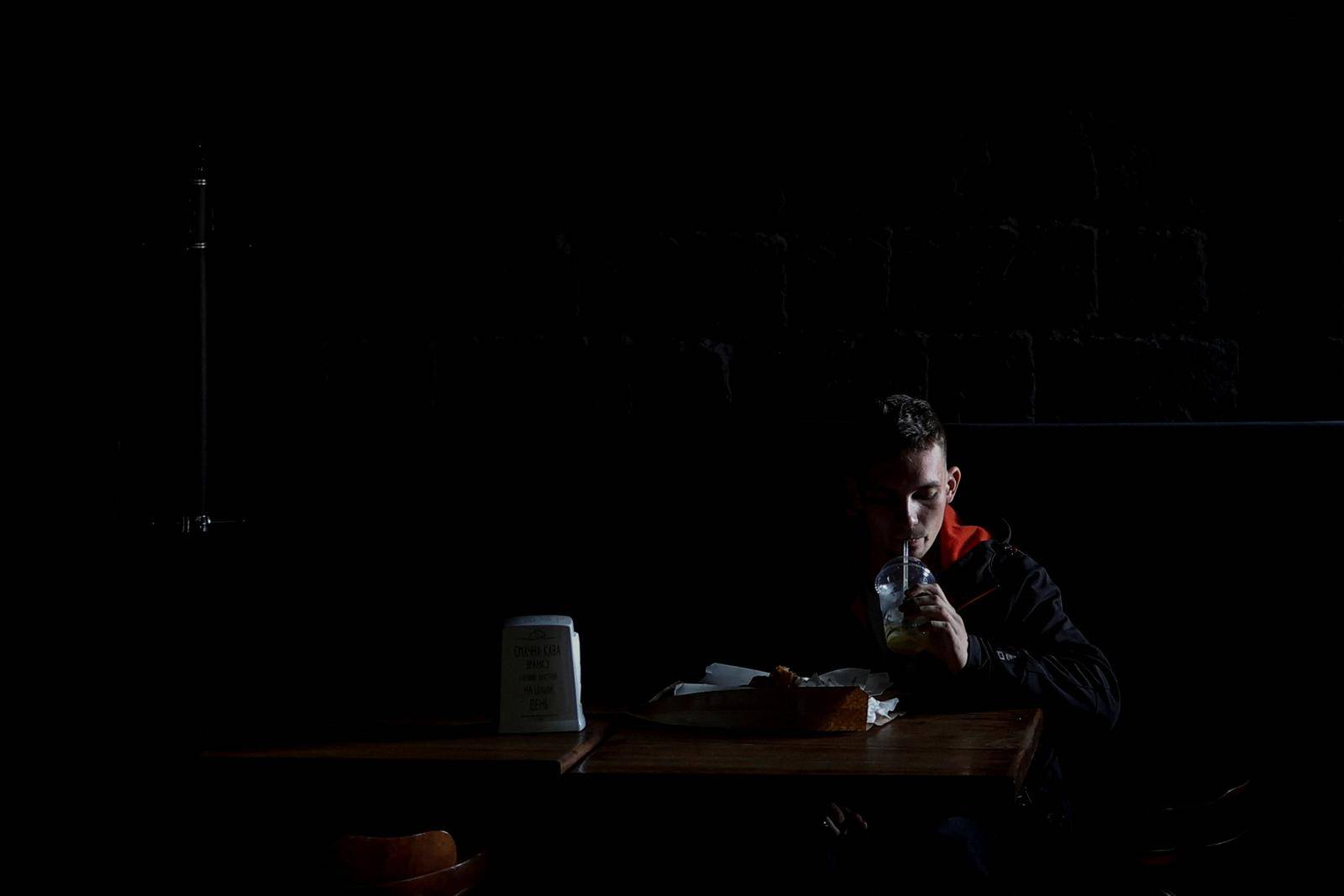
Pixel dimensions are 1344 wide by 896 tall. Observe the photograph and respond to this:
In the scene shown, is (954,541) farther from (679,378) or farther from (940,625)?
(679,378)

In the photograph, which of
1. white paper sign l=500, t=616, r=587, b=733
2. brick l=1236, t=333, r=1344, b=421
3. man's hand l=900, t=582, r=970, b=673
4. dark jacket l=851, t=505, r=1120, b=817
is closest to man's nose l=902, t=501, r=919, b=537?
dark jacket l=851, t=505, r=1120, b=817

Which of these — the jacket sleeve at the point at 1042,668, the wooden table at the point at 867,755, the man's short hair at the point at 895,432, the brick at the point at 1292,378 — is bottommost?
the wooden table at the point at 867,755

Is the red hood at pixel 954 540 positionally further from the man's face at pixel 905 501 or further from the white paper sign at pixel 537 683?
the white paper sign at pixel 537 683

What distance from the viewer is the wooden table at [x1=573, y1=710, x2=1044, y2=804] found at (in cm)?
165

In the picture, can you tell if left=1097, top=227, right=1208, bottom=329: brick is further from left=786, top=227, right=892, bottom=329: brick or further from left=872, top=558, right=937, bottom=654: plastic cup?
left=872, top=558, right=937, bottom=654: plastic cup

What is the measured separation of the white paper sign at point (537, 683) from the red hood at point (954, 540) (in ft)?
2.31

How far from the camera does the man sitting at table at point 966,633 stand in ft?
6.71

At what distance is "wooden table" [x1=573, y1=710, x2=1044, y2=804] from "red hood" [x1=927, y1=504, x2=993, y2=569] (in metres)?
0.37

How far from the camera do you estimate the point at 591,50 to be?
308 cm

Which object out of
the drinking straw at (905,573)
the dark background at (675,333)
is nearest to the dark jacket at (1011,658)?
the drinking straw at (905,573)

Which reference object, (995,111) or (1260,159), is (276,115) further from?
(1260,159)

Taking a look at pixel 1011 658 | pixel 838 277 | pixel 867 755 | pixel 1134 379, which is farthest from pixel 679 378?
pixel 867 755

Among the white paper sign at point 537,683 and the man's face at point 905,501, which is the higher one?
the man's face at point 905,501

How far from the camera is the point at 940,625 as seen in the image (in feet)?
6.56
